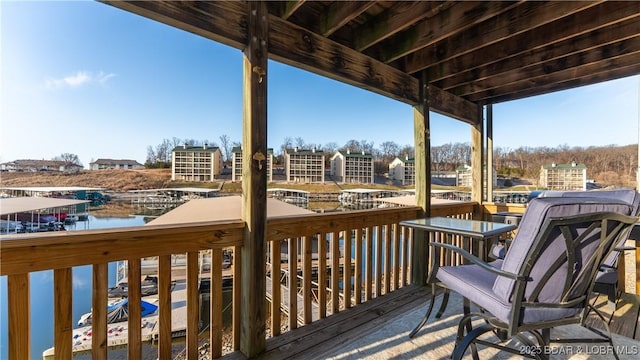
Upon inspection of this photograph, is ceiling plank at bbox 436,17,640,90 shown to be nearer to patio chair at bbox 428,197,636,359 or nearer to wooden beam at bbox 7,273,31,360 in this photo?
patio chair at bbox 428,197,636,359

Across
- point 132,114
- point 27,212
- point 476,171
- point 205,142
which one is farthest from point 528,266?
point 132,114

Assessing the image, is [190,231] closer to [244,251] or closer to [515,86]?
[244,251]

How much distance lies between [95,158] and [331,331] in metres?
2.68

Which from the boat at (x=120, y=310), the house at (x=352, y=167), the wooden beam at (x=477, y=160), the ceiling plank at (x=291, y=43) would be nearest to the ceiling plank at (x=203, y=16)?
the ceiling plank at (x=291, y=43)

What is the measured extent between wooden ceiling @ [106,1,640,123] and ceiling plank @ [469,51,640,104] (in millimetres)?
11

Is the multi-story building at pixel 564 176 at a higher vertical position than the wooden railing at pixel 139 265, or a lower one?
higher

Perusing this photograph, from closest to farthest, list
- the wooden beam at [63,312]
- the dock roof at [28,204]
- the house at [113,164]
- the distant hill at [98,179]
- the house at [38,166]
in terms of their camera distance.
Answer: the wooden beam at [63,312] < the dock roof at [28,204] < the house at [38,166] < the distant hill at [98,179] < the house at [113,164]

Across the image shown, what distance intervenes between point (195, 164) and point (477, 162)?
13.2 ft

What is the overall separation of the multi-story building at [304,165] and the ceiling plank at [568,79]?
270 cm

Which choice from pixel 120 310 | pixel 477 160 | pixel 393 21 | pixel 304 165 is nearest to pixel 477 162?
pixel 477 160

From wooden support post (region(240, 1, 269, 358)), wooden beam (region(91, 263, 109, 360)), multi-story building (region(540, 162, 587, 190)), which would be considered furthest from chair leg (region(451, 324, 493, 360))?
multi-story building (region(540, 162, 587, 190))

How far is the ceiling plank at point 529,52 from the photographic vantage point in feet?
7.50

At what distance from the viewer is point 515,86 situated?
3484 millimetres

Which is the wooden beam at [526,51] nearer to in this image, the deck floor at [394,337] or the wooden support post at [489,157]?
the wooden support post at [489,157]
